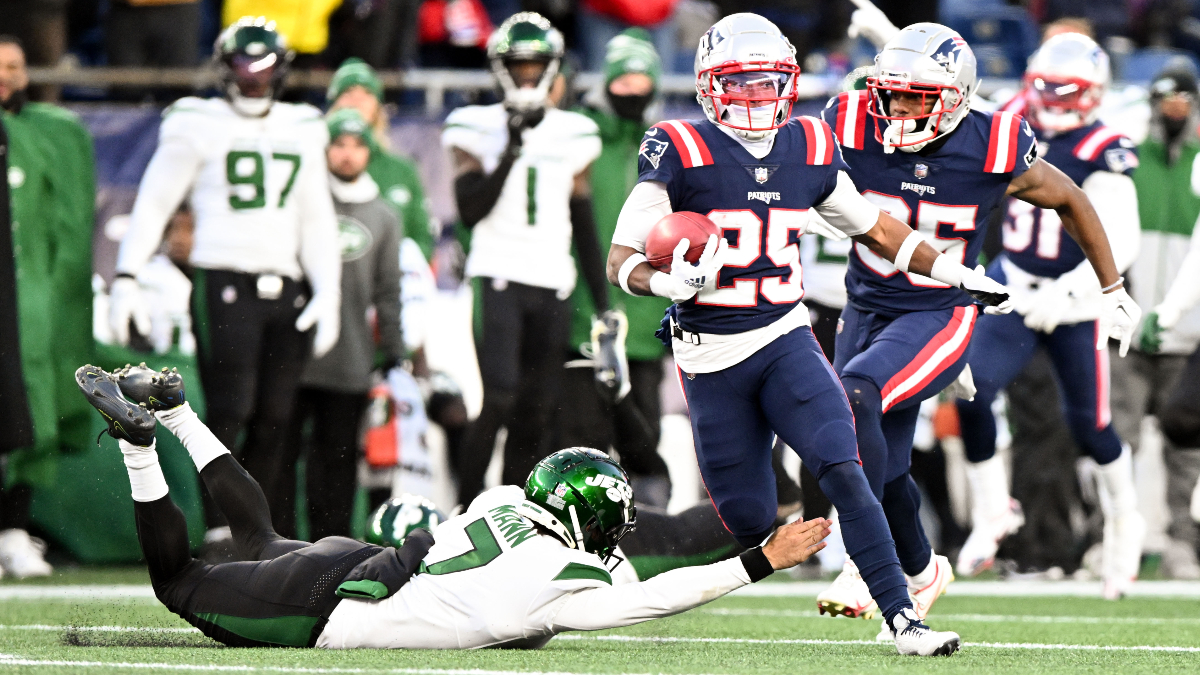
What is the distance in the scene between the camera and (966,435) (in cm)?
641

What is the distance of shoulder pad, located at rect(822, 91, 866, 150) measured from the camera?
17.6 ft

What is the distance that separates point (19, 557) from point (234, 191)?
1693 mm

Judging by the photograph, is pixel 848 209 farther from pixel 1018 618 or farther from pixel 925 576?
pixel 1018 618

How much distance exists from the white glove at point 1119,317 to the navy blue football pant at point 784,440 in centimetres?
114

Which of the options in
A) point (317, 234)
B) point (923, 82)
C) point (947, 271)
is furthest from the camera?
point (317, 234)

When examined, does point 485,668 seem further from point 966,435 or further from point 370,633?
point 966,435

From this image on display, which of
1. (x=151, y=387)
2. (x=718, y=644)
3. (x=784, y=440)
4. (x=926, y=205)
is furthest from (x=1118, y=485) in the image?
(x=151, y=387)

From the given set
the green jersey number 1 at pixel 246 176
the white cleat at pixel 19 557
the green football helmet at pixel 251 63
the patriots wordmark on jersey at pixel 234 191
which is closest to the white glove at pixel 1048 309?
the patriots wordmark on jersey at pixel 234 191

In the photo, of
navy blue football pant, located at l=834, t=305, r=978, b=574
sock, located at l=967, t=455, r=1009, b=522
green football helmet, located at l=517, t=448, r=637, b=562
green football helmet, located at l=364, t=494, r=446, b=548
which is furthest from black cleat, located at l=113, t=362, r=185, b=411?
sock, located at l=967, t=455, r=1009, b=522

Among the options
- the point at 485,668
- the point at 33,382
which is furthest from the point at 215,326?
the point at 485,668

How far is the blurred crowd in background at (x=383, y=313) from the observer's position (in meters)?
7.29

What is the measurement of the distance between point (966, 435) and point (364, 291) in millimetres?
2621

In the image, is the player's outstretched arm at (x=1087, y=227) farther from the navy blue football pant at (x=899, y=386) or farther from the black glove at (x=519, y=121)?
the black glove at (x=519, y=121)

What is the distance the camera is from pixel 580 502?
431 centimetres
